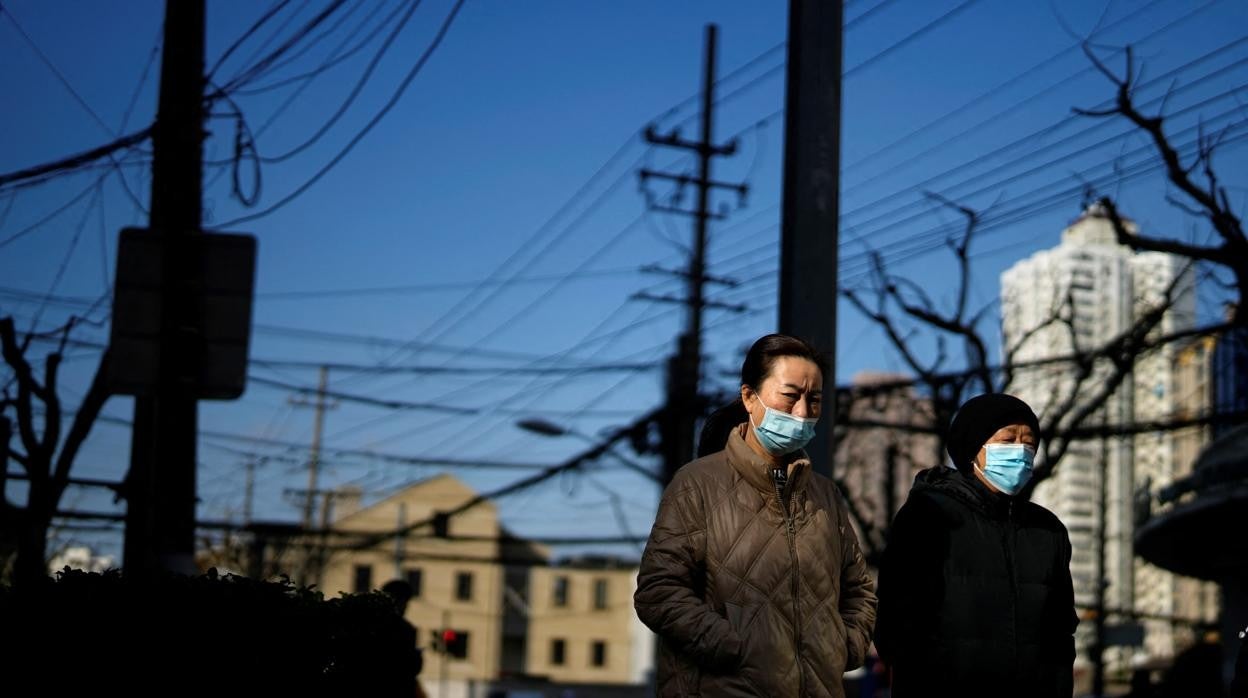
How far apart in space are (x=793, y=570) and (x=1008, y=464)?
111cm

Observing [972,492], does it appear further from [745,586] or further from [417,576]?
[417,576]

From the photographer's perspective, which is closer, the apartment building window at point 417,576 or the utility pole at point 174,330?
the utility pole at point 174,330

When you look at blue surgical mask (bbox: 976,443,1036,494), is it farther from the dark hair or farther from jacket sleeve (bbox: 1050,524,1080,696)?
the dark hair

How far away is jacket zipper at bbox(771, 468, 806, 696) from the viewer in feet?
14.5

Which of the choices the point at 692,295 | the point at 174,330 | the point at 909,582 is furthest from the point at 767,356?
the point at 692,295

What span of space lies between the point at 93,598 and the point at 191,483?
22.3 feet

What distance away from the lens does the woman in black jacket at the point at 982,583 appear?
16.7ft

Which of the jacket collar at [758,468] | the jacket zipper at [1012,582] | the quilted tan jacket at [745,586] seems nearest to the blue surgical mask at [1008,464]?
the jacket zipper at [1012,582]

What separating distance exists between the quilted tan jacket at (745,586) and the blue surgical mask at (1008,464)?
0.77 metres

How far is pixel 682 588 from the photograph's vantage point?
443 cm

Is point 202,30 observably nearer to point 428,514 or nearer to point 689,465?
point 689,465

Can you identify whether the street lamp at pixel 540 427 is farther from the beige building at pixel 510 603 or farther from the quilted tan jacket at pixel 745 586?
the beige building at pixel 510 603

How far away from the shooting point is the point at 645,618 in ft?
14.6

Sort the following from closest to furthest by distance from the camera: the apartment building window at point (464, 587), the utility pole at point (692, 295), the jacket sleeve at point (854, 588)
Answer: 1. the jacket sleeve at point (854, 588)
2. the utility pole at point (692, 295)
3. the apartment building window at point (464, 587)
